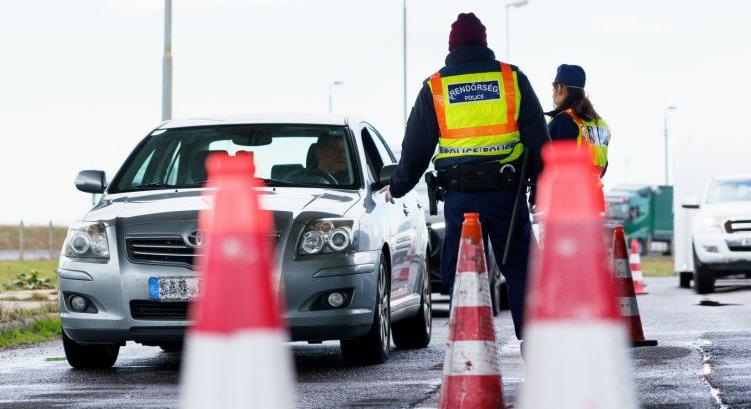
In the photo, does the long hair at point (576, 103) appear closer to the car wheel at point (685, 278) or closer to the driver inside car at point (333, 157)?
the driver inside car at point (333, 157)

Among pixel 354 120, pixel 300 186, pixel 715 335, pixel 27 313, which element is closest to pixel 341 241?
pixel 300 186

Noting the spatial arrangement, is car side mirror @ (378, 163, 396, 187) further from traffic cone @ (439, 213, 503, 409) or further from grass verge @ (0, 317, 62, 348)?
grass verge @ (0, 317, 62, 348)

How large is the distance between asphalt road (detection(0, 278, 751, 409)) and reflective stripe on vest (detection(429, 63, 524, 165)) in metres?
1.24

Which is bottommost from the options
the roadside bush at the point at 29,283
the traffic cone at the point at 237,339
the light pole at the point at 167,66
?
the roadside bush at the point at 29,283

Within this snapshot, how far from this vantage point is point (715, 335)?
480 inches

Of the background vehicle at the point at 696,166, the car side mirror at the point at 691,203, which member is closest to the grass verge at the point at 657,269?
the background vehicle at the point at 696,166

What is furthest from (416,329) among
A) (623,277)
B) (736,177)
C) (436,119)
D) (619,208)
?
(619,208)

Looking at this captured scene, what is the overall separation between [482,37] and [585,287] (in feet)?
16.7

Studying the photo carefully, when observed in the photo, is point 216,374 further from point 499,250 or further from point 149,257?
point 149,257

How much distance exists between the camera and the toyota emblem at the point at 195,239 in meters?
9.48

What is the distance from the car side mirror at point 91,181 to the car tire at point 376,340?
1.94 metres

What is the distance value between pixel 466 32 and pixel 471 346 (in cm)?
228

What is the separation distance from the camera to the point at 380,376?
9391 mm

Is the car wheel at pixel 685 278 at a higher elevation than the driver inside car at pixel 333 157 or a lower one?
lower
